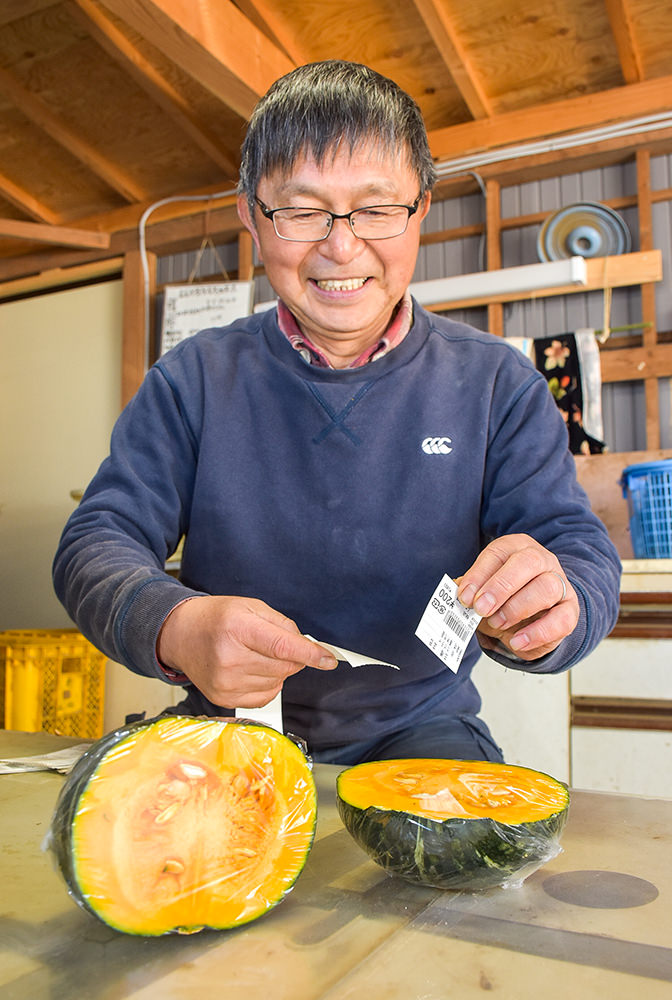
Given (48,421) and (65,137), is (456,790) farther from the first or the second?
(48,421)

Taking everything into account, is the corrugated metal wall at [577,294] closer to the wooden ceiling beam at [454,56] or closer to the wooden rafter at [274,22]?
the wooden ceiling beam at [454,56]

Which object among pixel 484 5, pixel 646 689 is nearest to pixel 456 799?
pixel 646 689

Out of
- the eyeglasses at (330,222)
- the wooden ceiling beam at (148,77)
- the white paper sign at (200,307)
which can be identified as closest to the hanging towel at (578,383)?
the white paper sign at (200,307)

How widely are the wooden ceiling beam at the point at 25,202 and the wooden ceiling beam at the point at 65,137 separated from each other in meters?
0.55

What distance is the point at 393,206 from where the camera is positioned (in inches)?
47.6

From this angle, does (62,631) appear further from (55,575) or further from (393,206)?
(393,206)

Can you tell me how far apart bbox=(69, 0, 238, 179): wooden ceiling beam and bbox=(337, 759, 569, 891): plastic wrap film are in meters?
3.66

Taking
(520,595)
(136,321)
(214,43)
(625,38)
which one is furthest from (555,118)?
(520,595)

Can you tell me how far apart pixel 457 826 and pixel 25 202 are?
5184 mm

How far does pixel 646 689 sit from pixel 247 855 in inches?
82.7

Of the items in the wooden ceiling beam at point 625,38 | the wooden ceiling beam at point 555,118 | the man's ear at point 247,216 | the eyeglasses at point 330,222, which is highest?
the wooden ceiling beam at point 625,38

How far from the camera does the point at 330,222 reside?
4.00 feet

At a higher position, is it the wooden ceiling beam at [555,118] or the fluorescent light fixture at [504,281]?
the wooden ceiling beam at [555,118]

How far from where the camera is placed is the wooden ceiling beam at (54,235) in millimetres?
4535
